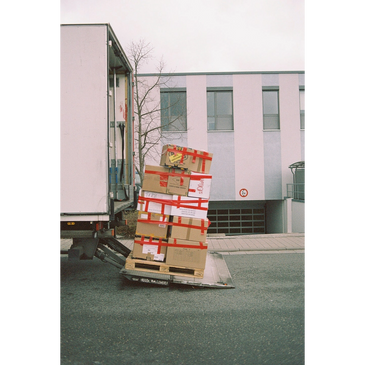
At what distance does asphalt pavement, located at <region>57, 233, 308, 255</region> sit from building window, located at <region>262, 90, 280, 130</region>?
9.03 meters

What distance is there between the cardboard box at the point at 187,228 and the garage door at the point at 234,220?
1396 centimetres

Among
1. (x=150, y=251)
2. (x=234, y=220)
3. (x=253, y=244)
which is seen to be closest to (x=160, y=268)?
(x=150, y=251)

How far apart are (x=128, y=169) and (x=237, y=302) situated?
352cm

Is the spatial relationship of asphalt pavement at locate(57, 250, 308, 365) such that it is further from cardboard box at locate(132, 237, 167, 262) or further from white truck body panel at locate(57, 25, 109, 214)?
white truck body panel at locate(57, 25, 109, 214)

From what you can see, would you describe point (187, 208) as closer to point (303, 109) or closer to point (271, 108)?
point (271, 108)

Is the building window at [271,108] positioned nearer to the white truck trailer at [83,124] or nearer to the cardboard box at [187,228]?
the cardboard box at [187,228]

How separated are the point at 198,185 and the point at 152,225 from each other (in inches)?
37.6

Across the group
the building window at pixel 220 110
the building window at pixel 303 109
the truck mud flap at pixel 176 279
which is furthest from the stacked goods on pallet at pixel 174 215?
the building window at pixel 303 109

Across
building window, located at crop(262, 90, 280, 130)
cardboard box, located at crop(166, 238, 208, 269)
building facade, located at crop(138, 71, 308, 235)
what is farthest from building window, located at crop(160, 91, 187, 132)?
cardboard box, located at crop(166, 238, 208, 269)

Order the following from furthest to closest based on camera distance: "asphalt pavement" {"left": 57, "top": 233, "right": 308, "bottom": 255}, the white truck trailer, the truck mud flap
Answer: "asphalt pavement" {"left": 57, "top": 233, "right": 308, "bottom": 255}
the truck mud flap
the white truck trailer

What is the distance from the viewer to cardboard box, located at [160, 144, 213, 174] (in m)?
5.02

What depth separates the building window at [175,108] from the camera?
1688cm

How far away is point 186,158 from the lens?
505 cm
